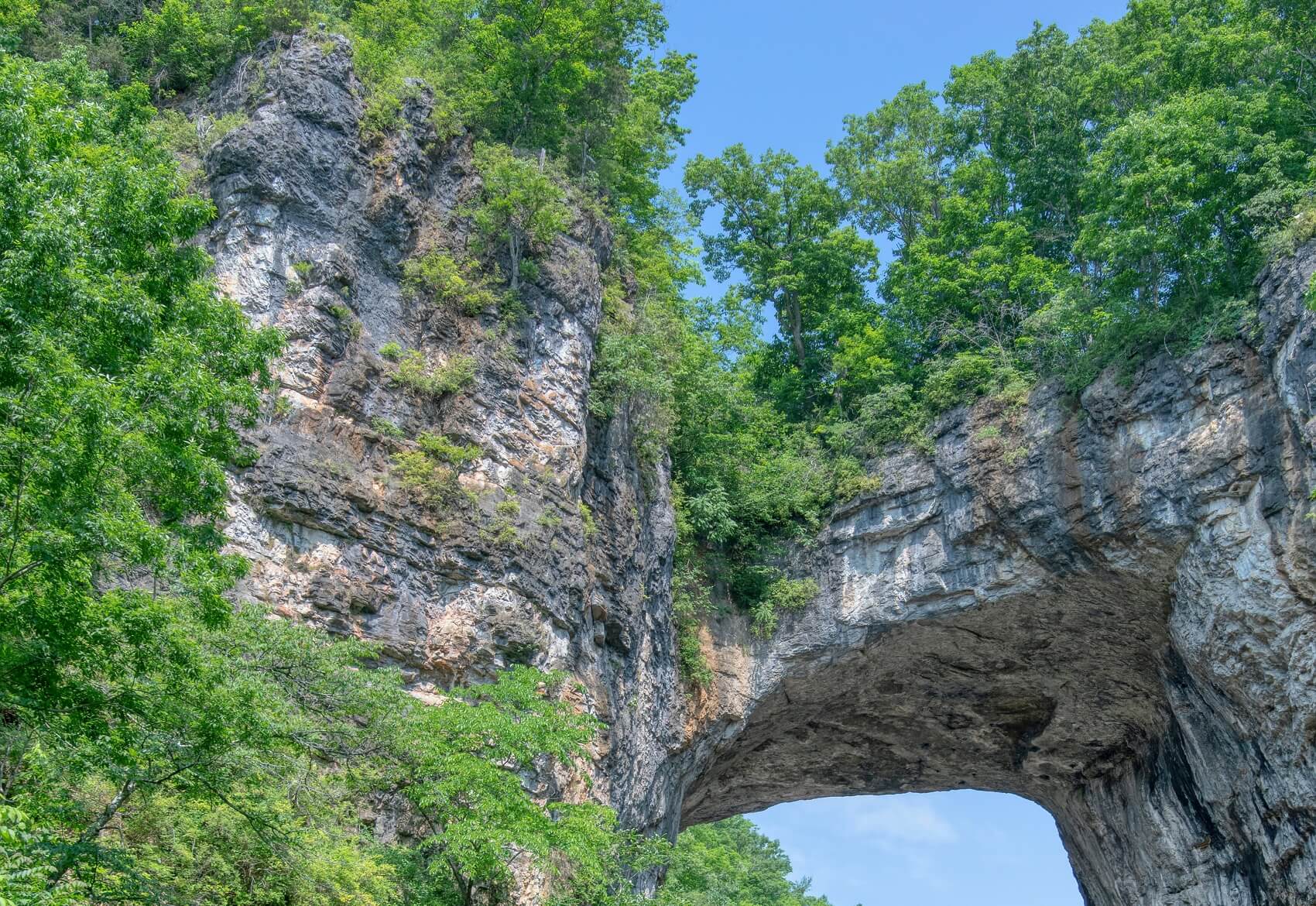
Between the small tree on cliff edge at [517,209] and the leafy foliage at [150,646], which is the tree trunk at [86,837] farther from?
the small tree on cliff edge at [517,209]

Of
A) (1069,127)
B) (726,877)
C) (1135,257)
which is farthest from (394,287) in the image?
(726,877)

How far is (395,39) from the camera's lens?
63.2 ft

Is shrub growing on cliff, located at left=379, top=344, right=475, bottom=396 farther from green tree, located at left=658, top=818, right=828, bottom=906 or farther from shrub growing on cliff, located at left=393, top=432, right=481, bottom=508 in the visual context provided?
green tree, located at left=658, top=818, right=828, bottom=906

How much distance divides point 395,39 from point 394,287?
240 inches

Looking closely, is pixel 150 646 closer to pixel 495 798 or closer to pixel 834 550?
pixel 495 798

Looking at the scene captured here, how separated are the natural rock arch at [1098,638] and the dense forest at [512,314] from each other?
0.81m

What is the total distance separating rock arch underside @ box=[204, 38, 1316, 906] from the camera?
13789 mm

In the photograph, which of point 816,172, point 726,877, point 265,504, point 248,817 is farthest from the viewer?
point 726,877

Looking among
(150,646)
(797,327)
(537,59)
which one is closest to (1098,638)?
(797,327)

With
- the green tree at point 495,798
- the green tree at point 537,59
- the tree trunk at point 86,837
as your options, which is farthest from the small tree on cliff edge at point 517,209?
the tree trunk at point 86,837

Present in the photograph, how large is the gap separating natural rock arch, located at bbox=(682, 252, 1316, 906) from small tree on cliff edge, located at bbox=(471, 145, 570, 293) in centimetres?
679

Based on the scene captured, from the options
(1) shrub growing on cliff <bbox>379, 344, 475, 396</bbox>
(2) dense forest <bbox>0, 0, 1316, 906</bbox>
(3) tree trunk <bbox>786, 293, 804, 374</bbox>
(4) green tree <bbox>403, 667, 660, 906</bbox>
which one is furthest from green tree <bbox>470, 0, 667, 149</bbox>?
(4) green tree <bbox>403, 667, 660, 906</bbox>

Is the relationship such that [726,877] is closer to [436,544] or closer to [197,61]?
[436,544]

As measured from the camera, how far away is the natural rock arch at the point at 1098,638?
14.5 metres
